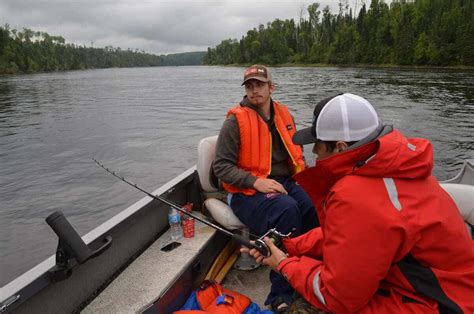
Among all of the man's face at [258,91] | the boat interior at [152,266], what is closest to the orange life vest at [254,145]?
the man's face at [258,91]

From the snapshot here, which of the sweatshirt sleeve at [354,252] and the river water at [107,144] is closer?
the sweatshirt sleeve at [354,252]

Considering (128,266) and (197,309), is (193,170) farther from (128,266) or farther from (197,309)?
(197,309)

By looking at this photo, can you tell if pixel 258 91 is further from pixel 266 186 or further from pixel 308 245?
pixel 308 245

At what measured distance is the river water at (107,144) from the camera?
7730mm

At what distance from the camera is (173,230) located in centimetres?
364

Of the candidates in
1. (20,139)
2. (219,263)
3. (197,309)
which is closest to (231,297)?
(197,309)

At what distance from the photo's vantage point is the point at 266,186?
3.21 metres

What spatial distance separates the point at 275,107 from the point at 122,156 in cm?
904

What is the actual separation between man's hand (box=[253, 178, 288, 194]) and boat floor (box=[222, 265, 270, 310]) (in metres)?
0.87

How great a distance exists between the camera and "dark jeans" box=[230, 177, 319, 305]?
288 cm

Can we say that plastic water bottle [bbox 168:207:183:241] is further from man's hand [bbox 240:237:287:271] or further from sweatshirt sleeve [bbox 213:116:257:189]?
man's hand [bbox 240:237:287:271]

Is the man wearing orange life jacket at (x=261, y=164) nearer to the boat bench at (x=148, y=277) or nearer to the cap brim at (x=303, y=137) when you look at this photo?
the boat bench at (x=148, y=277)

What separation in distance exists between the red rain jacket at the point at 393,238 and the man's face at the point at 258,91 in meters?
1.86

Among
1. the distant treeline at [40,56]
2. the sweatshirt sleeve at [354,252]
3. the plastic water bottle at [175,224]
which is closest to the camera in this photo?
the sweatshirt sleeve at [354,252]
